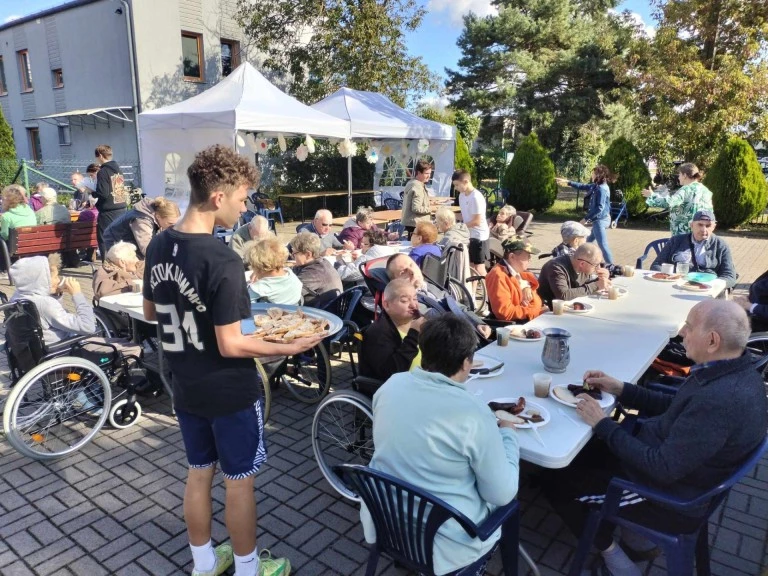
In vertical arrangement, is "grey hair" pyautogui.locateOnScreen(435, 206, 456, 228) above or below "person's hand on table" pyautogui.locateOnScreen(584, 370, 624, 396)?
above

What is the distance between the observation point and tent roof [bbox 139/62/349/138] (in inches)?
328

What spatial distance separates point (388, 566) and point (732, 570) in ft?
5.03

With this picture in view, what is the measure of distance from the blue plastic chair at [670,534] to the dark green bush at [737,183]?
11.9 m

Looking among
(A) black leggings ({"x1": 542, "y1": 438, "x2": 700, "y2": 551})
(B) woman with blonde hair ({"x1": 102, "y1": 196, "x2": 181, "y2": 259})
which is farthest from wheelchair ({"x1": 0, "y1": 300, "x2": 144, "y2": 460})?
(A) black leggings ({"x1": 542, "y1": 438, "x2": 700, "y2": 551})

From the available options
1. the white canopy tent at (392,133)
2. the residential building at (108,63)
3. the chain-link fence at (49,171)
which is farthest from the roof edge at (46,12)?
the white canopy tent at (392,133)

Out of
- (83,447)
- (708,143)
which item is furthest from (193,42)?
(83,447)

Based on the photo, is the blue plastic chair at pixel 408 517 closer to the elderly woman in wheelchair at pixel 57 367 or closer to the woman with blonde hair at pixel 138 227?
the elderly woman in wheelchair at pixel 57 367

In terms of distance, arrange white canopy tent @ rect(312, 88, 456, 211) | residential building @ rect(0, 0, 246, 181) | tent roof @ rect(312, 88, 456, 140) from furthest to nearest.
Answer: residential building @ rect(0, 0, 246, 181), white canopy tent @ rect(312, 88, 456, 211), tent roof @ rect(312, 88, 456, 140)

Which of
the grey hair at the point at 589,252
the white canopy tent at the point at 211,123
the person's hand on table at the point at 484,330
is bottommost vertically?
the person's hand on table at the point at 484,330

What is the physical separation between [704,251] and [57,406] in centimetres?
546

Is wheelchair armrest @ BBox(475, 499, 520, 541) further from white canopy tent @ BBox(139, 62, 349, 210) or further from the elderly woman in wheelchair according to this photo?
white canopy tent @ BBox(139, 62, 349, 210)

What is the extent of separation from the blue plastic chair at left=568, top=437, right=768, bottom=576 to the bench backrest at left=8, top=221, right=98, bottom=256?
753cm

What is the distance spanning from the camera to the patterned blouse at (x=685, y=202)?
6137 millimetres

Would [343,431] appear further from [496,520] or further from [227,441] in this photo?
[496,520]
